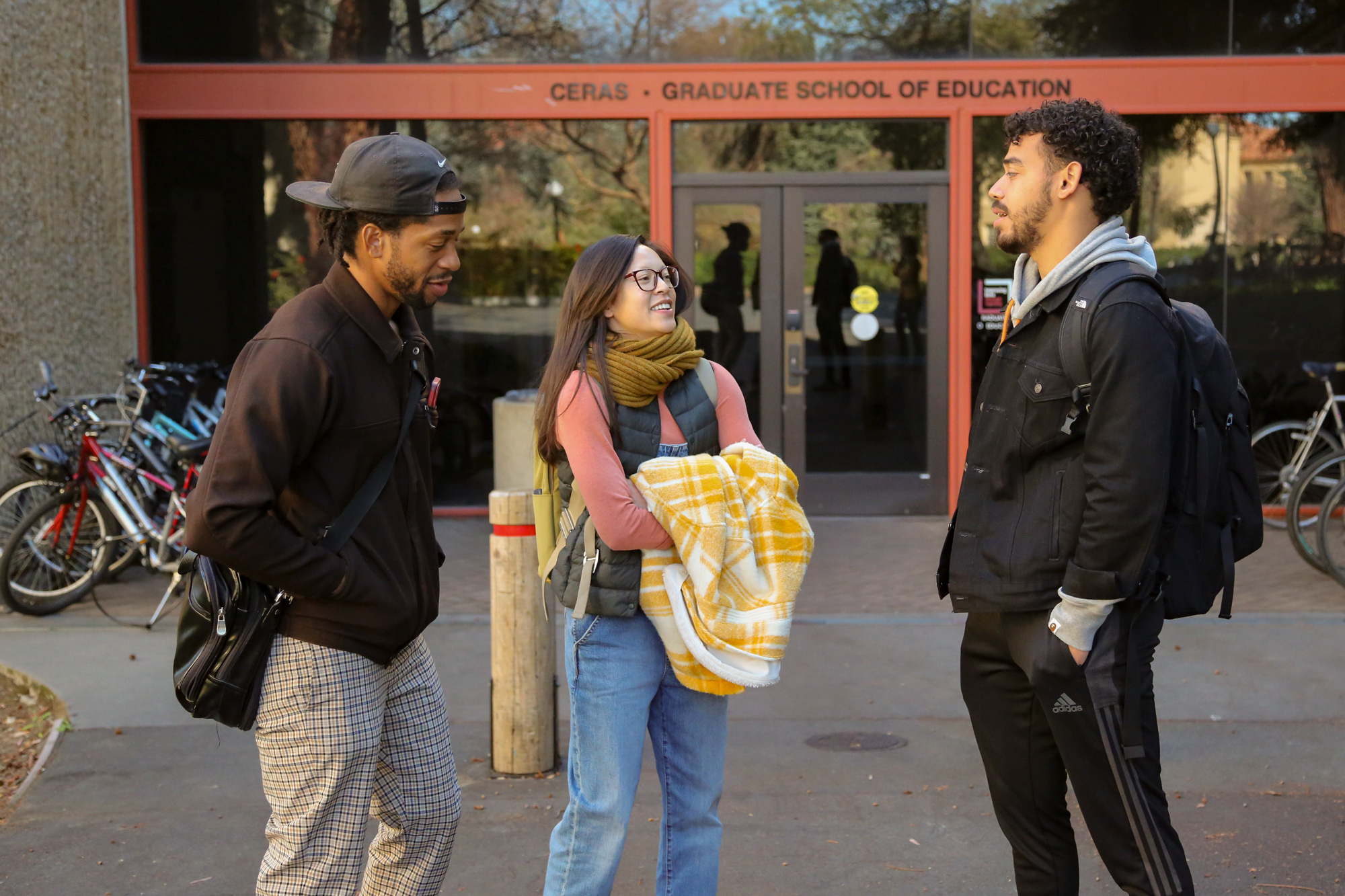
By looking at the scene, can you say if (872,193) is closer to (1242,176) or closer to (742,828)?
(1242,176)

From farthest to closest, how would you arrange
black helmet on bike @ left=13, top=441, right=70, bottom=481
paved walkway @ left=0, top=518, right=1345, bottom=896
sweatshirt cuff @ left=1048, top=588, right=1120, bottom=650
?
black helmet on bike @ left=13, top=441, right=70, bottom=481 < paved walkway @ left=0, top=518, right=1345, bottom=896 < sweatshirt cuff @ left=1048, top=588, right=1120, bottom=650

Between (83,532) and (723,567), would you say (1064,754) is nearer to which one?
(723,567)

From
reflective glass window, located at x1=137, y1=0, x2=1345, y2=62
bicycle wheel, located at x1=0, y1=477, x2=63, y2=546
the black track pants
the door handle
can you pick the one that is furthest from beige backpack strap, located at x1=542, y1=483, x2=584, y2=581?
reflective glass window, located at x1=137, y1=0, x2=1345, y2=62

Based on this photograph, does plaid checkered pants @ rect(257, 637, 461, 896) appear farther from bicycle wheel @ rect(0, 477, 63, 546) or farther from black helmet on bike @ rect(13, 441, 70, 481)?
bicycle wheel @ rect(0, 477, 63, 546)

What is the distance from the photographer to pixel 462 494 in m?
10.2

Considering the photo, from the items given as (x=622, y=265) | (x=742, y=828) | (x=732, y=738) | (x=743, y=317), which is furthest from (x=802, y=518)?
(x=743, y=317)

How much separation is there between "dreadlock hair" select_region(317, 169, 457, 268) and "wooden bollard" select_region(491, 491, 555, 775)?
2.06 metres

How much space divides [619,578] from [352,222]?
96cm

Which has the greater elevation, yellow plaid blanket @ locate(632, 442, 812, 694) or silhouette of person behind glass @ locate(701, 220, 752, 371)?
silhouette of person behind glass @ locate(701, 220, 752, 371)

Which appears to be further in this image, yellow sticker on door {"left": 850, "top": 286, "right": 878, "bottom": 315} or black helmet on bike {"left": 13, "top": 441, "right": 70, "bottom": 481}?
yellow sticker on door {"left": 850, "top": 286, "right": 878, "bottom": 315}

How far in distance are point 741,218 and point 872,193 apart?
A: 965mm

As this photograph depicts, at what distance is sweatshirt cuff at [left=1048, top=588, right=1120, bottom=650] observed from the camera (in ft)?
9.10

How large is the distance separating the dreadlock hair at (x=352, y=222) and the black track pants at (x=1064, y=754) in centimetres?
154

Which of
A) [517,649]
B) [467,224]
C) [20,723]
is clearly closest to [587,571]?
[517,649]
